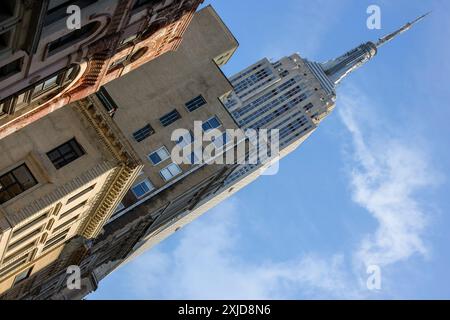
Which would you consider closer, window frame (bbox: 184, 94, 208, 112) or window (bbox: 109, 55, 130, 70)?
window (bbox: 109, 55, 130, 70)

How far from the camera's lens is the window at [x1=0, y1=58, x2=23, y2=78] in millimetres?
28781

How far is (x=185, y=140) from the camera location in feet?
215

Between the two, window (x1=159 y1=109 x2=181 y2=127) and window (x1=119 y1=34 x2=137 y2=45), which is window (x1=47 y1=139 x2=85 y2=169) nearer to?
window (x1=119 y1=34 x2=137 y2=45)

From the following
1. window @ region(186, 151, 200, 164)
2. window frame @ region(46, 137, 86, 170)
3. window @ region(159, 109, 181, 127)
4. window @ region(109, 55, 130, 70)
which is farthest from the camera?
window @ region(186, 151, 200, 164)

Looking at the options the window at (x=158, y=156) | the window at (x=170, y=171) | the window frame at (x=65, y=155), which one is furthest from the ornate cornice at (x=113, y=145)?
the window at (x=170, y=171)

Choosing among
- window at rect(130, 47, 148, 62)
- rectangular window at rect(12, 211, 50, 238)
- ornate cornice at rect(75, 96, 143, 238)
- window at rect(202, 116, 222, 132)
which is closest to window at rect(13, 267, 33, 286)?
ornate cornice at rect(75, 96, 143, 238)

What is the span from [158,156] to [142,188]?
138 inches

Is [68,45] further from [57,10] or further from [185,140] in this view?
[185,140]

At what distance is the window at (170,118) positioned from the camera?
6544 cm

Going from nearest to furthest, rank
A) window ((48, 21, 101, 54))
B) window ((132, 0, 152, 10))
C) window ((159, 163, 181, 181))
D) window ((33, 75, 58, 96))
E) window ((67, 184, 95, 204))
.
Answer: window ((48, 21, 101, 54))
window ((132, 0, 152, 10))
window ((33, 75, 58, 96))
window ((67, 184, 95, 204))
window ((159, 163, 181, 181))

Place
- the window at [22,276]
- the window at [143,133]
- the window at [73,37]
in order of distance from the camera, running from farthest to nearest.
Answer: the window at [143,133], the window at [22,276], the window at [73,37]

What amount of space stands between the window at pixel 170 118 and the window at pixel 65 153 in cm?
2232

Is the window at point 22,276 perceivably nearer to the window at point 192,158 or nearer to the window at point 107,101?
the window at point 107,101

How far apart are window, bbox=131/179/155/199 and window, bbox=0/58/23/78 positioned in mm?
34434
